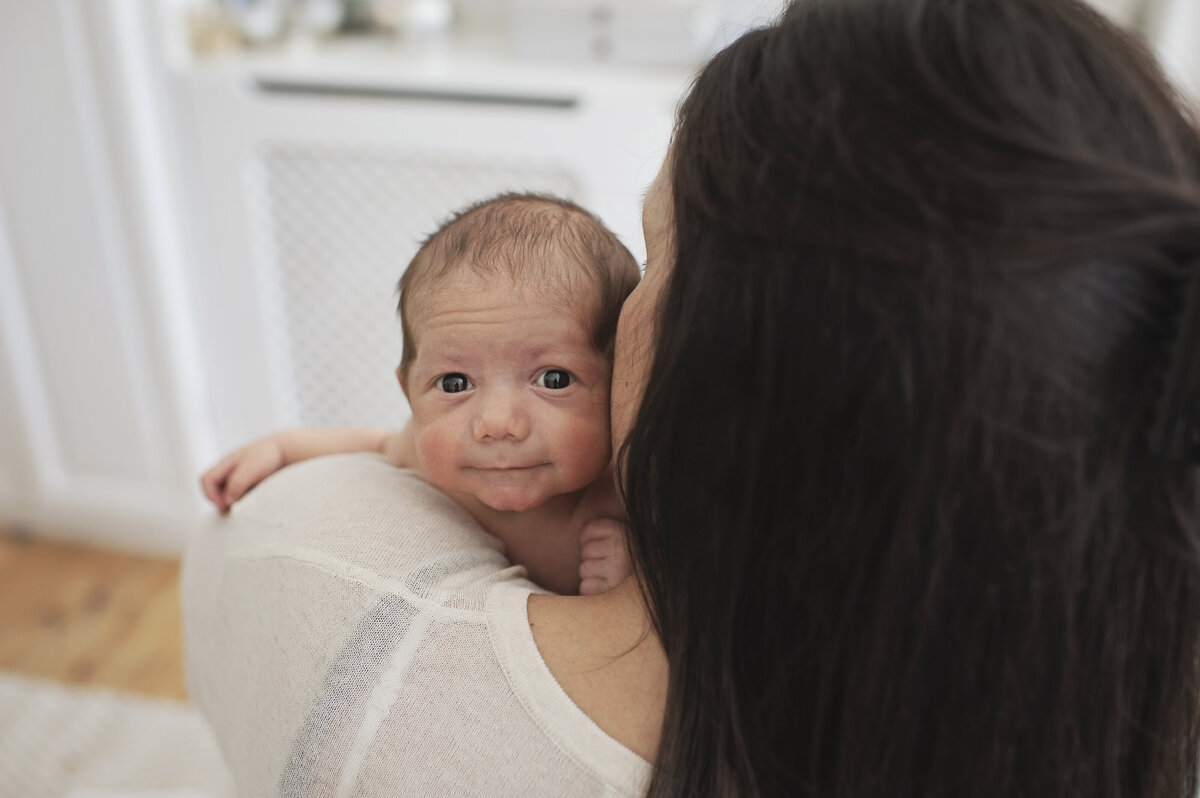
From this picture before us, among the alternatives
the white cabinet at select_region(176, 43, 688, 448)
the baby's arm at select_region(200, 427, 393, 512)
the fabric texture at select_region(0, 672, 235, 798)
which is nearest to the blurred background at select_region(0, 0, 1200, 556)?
the white cabinet at select_region(176, 43, 688, 448)

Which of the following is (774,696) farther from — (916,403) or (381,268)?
(381,268)

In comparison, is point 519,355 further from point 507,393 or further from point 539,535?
point 539,535

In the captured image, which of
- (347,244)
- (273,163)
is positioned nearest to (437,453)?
(347,244)

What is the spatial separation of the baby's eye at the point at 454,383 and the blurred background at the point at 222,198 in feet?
2.91

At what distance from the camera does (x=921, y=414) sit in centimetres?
50

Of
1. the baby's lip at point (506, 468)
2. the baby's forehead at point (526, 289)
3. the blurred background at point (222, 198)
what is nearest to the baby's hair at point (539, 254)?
the baby's forehead at point (526, 289)

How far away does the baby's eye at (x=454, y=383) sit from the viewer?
0.81 meters

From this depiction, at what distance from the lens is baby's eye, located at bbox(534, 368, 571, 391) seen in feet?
2.62

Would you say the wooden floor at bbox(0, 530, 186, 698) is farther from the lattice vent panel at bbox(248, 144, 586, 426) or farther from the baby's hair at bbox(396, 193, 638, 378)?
the baby's hair at bbox(396, 193, 638, 378)

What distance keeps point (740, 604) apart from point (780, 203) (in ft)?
0.81

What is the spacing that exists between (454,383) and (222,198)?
1321 millimetres

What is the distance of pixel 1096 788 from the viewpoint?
1.97 ft

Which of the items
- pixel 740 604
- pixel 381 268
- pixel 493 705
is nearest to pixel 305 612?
pixel 493 705

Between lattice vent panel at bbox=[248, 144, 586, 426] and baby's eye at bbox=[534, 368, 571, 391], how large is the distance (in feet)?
3.36
